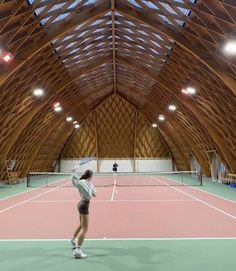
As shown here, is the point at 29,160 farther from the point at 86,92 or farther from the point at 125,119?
the point at 125,119

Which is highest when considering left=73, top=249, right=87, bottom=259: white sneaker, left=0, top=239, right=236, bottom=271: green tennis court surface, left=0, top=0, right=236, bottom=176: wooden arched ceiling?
left=0, top=0, right=236, bottom=176: wooden arched ceiling

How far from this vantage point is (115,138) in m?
49.8

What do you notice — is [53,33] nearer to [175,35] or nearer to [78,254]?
[175,35]

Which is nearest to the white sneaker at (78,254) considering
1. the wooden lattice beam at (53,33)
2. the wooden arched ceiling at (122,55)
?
the wooden arched ceiling at (122,55)

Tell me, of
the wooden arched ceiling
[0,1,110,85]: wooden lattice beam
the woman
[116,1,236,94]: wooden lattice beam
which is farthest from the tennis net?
the woman

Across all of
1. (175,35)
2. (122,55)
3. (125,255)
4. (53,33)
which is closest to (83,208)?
(125,255)

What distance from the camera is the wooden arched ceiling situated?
15617mm

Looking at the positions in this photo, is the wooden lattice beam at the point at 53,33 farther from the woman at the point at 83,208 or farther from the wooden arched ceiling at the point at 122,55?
the woman at the point at 83,208

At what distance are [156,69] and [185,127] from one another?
35.3 ft

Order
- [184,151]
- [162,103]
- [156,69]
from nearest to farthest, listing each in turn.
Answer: [156,69], [162,103], [184,151]

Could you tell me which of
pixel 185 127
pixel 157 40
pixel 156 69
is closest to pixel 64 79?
pixel 156 69

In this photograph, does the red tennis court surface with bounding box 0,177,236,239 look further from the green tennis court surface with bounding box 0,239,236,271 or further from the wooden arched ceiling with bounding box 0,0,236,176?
the wooden arched ceiling with bounding box 0,0,236,176

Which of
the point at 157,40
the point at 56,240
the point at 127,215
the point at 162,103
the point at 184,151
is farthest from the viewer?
the point at 184,151

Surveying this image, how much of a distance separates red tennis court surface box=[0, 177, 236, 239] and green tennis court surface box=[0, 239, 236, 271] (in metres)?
0.85
